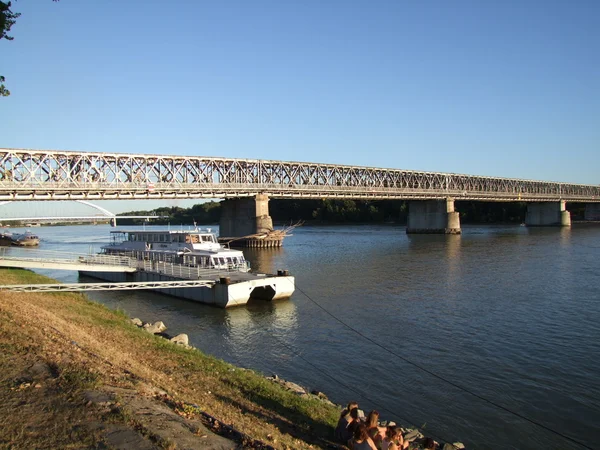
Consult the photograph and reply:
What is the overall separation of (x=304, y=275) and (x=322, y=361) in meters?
28.9

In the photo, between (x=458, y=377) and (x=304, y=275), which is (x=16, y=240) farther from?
(x=458, y=377)

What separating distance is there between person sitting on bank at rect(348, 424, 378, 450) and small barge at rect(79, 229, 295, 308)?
22.9 meters

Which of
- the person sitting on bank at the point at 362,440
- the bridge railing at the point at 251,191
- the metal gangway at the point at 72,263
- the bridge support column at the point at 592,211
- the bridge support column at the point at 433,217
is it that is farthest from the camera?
the bridge support column at the point at 592,211

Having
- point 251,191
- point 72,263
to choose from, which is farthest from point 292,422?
point 251,191

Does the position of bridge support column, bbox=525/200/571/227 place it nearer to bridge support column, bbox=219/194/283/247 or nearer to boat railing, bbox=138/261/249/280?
bridge support column, bbox=219/194/283/247

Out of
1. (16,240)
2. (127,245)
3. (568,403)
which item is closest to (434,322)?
(568,403)

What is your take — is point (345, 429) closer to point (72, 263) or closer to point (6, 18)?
point (6, 18)

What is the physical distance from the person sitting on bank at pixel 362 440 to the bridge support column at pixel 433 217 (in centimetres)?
11782

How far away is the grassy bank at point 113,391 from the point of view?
9.14 meters

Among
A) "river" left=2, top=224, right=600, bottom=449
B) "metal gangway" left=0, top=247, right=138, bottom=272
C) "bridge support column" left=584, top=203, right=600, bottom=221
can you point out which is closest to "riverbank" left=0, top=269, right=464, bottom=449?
"river" left=2, top=224, right=600, bottom=449

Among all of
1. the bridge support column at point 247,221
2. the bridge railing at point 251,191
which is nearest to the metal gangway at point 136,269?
the bridge railing at point 251,191

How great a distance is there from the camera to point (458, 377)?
66.2ft

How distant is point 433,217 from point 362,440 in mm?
126130

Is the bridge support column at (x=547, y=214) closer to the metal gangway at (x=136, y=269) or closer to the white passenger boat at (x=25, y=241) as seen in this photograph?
the metal gangway at (x=136, y=269)
